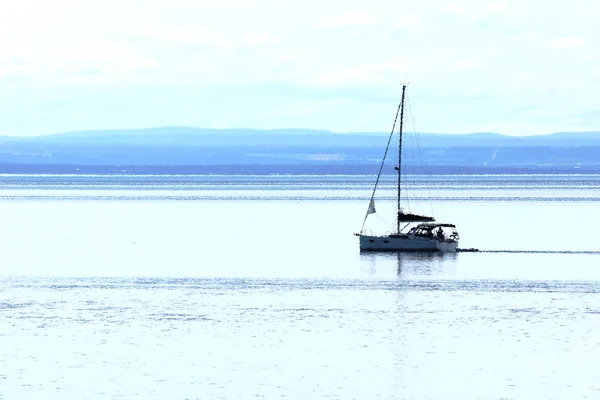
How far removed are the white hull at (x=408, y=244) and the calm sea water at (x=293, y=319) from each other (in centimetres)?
95

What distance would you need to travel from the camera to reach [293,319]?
3984 cm

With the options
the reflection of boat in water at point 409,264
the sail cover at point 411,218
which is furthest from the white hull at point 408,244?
the sail cover at point 411,218

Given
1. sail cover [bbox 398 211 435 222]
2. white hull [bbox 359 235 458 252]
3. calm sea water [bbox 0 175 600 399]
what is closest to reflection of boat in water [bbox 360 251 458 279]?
calm sea water [bbox 0 175 600 399]

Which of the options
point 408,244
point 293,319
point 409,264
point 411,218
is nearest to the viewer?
point 293,319

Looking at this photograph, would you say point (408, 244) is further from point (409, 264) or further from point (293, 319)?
point (293, 319)

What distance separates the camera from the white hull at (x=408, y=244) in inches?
2650

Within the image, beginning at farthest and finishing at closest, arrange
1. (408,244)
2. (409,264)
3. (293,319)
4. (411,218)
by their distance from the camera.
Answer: (411,218) → (408,244) → (409,264) → (293,319)

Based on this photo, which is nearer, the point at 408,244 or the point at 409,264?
the point at 409,264

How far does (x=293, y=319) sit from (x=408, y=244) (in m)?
28.1

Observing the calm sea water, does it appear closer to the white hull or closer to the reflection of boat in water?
the reflection of boat in water

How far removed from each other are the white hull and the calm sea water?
951 millimetres

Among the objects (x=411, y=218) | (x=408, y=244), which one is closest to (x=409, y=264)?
(x=408, y=244)

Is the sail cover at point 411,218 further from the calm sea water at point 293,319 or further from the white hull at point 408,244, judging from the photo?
the calm sea water at point 293,319

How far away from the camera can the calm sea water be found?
29797mm
